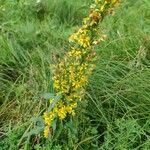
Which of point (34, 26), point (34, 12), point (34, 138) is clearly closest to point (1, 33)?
point (34, 26)

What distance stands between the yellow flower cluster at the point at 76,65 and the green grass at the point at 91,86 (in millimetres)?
175

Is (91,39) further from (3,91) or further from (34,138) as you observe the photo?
(3,91)

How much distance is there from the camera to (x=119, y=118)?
2.95m

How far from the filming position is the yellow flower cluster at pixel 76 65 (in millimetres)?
2424

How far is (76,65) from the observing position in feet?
8.21

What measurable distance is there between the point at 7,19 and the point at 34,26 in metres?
0.36

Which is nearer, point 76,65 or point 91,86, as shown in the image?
point 76,65

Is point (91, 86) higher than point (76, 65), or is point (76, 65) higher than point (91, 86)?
point (76, 65)

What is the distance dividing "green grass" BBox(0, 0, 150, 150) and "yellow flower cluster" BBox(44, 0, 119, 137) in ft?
0.57

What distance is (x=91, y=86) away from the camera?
304 centimetres

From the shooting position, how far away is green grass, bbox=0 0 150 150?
2771mm

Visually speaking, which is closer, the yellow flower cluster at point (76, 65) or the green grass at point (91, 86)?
the yellow flower cluster at point (76, 65)

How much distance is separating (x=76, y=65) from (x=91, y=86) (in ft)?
1.83

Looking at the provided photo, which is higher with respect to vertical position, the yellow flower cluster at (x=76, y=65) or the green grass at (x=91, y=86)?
the yellow flower cluster at (x=76, y=65)
